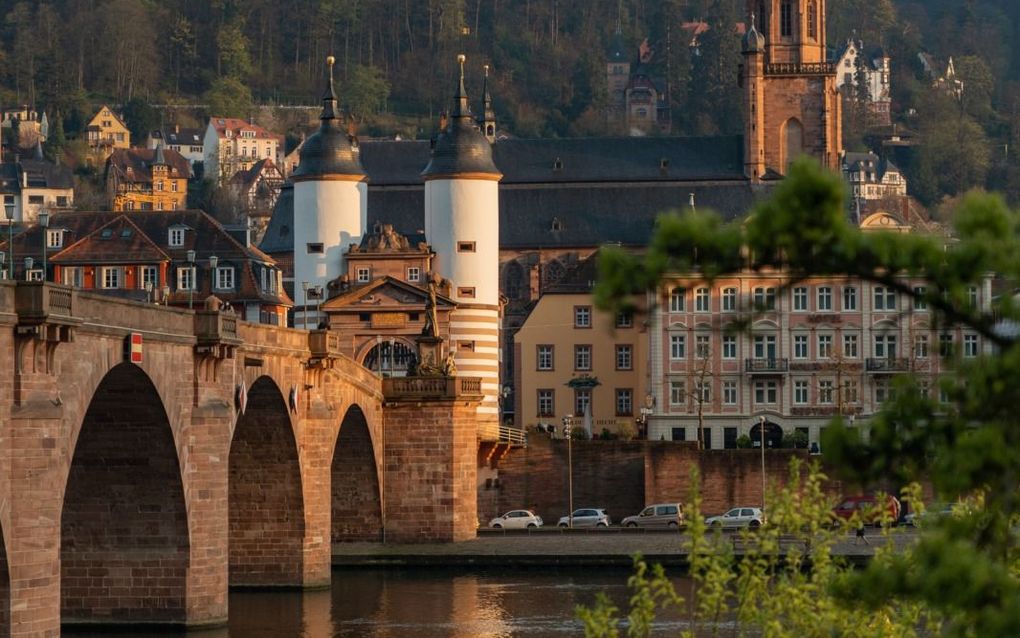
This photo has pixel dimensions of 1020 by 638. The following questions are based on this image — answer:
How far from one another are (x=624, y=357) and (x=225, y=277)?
17.3 m

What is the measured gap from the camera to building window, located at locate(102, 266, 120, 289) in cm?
11325

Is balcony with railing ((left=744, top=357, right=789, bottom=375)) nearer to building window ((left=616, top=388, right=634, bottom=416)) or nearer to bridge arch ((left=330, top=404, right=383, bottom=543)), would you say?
building window ((left=616, top=388, right=634, bottom=416))

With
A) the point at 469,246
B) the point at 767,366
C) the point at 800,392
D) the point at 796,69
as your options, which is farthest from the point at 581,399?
the point at 796,69

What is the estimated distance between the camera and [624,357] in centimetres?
11675

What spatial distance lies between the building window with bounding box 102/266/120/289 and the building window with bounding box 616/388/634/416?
21520 mm

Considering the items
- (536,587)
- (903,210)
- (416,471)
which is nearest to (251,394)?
(536,587)

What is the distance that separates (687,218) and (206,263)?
99451 mm

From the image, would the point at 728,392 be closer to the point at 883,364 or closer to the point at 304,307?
the point at 883,364

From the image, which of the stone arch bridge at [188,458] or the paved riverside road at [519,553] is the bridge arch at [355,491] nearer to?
the stone arch bridge at [188,458]

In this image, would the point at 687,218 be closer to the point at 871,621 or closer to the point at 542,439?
the point at 871,621

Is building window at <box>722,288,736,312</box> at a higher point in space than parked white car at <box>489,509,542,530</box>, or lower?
higher

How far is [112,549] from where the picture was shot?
183 ft

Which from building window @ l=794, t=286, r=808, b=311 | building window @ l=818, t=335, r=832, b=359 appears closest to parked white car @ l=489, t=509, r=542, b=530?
building window @ l=818, t=335, r=832, b=359

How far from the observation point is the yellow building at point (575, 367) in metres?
116
